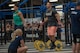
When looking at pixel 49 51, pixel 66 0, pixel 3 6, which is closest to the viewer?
pixel 49 51

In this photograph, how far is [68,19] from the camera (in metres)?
13.0

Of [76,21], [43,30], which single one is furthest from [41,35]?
[76,21]

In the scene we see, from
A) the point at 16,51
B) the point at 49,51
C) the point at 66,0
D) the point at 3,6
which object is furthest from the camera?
the point at 3,6

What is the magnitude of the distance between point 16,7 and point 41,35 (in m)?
2.67

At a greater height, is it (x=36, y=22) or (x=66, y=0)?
(x=66, y=0)

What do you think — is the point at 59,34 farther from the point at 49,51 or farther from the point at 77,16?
the point at 77,16

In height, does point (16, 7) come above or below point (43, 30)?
above

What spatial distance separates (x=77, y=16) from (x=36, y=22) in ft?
18.8

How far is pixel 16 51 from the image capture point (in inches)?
354

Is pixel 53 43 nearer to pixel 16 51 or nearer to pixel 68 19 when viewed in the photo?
pixel 68 19

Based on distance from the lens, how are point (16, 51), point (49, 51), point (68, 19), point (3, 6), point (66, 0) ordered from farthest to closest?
point (3, 6) → point (66, 0) → point (68, 19) → point (49, 51) → point (16, 51)

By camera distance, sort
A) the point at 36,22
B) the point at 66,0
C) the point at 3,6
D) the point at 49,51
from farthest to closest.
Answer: the point at 3,6
the point at 36,22
the point at 66,0
the point at 49,51

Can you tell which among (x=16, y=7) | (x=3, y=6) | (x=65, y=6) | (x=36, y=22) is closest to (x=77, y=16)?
(x=16, y=7)

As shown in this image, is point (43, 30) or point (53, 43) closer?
point (53, 43)
